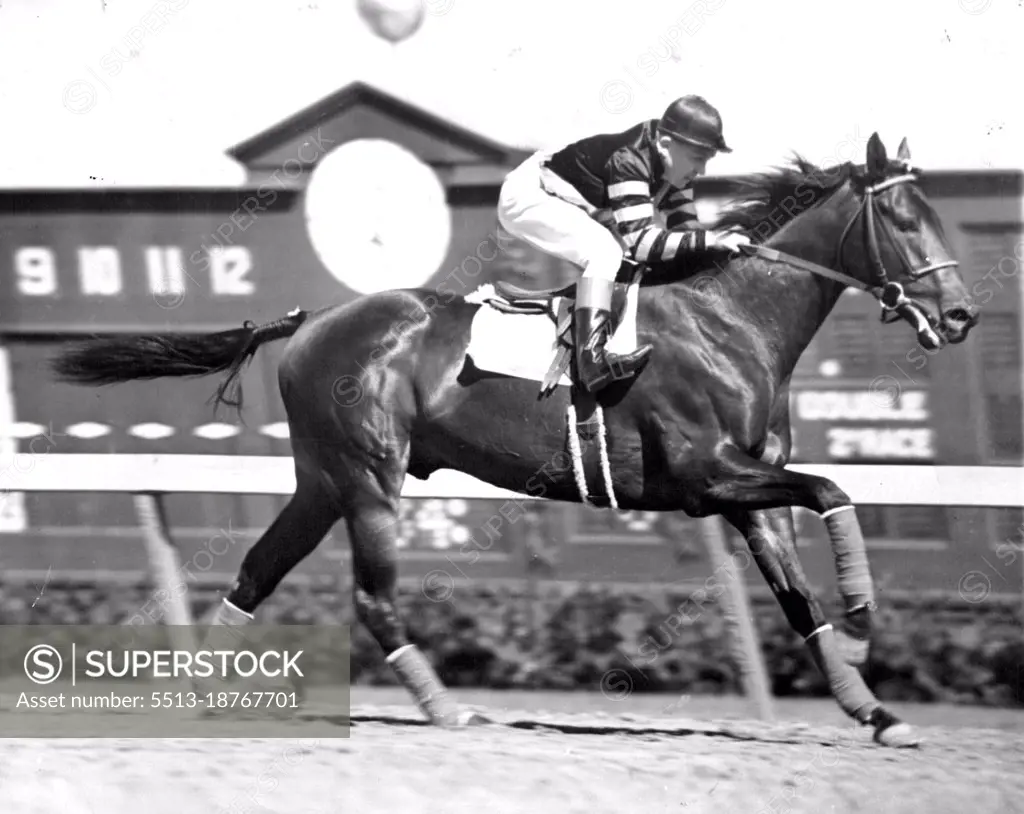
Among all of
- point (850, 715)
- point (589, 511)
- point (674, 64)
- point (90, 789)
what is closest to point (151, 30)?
point (674, 64)

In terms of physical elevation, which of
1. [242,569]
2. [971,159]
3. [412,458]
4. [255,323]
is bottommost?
[242,569]

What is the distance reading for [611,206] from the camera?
4.02 metres

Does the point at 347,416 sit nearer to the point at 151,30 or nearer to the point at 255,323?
the point at 255,323

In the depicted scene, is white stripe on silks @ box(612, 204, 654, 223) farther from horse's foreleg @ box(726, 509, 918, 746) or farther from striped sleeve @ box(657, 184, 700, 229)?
horse's foreleg @ box(726, 509, 918, 746)

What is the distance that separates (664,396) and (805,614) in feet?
2.55

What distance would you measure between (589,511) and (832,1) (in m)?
1.75

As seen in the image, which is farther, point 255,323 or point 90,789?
point 255,323

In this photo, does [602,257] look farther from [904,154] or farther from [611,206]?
[904,154]

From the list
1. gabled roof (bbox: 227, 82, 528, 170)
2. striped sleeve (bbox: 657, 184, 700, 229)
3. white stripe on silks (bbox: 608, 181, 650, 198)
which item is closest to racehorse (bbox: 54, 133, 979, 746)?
striped sleeve (bbox: 657, 184, 700, 229)

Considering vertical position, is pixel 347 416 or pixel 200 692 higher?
pixel 347 416

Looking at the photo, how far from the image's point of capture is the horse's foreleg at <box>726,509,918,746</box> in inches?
154

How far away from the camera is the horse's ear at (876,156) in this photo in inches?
154

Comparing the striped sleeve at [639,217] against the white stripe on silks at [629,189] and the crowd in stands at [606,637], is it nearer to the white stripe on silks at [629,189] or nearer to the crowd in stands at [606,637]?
the white stripe on silks at [629,189]

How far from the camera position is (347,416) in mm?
4227
